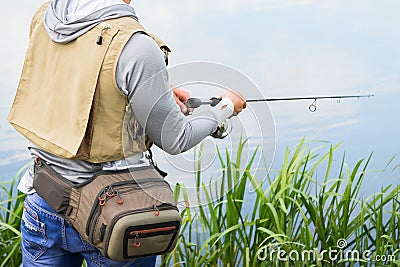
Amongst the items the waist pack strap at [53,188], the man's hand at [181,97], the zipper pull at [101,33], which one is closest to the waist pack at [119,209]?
the waist pack strap at [53,188]

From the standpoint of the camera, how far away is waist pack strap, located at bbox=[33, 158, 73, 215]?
5.12 ft

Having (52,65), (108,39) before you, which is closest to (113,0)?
(108,39)

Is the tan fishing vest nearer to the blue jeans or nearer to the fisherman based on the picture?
the fisherman

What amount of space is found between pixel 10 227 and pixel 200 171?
1265 mm

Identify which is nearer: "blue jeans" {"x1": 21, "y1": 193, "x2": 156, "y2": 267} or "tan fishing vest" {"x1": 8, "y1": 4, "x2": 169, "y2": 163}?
"tan fishing vest" {"x1": 8, "y1": 4, "x2": 169, "y2": 163}

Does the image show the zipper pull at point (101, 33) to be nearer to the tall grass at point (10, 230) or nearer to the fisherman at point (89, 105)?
the fisherman at point (89, 105)

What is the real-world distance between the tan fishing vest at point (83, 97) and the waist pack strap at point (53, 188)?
0.06 metres

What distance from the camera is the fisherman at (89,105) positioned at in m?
1.42

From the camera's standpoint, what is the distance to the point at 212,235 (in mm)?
2785

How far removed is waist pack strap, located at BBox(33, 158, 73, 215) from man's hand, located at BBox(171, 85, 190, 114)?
306 millimetres

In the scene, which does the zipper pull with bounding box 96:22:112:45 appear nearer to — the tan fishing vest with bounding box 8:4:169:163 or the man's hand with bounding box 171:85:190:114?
the tan fishing vest with bounding box 8:4:169:163

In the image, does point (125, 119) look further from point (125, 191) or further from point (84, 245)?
point (84, 245)

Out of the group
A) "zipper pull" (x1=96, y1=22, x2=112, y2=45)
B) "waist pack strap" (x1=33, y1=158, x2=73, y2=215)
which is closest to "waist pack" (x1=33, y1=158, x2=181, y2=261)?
"waist pack strap" (x1=33, y1=158, x2=73, y2=215)

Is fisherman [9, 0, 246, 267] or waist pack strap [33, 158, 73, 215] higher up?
fisherman [9, 0, 246, 267]
